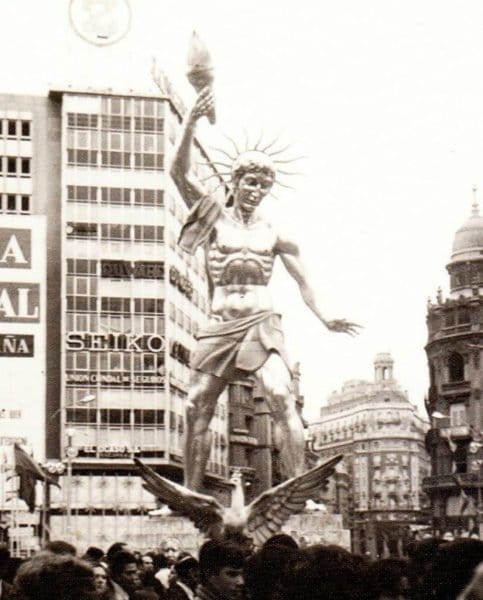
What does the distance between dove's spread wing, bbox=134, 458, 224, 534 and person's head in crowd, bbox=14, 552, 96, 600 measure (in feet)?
45.5

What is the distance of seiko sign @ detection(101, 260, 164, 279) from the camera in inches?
3536

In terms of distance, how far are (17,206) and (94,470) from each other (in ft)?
44.9

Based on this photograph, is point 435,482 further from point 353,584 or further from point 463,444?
point 353,584

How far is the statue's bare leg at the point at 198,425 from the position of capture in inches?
910

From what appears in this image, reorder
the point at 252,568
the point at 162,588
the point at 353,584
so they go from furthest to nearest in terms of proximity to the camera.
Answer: the point at 162,588, the point at 252,568, the point at 353,584

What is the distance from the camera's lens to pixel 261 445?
4572 inches

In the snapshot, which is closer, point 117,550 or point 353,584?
point 353,584

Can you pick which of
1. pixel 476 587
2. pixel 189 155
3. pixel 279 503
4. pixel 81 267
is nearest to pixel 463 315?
pixel 81 267

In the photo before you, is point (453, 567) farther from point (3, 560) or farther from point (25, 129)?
point (25, 129)

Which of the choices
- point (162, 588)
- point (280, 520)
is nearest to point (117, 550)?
point (162, 588)

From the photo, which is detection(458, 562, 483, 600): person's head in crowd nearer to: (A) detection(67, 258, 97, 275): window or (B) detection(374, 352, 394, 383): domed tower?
(A) detection(67, 258, 97, 275): window

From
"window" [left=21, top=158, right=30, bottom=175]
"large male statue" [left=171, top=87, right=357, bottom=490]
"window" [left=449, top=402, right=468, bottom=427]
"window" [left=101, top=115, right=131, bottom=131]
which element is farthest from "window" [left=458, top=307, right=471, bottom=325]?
"large male statue" [left=171, top=87, right=357, bottom=490]

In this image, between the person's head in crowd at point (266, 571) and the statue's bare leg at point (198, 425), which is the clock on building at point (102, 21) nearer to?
the statue's bare leg at point (198, 425)

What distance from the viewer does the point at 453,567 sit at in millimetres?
8508
